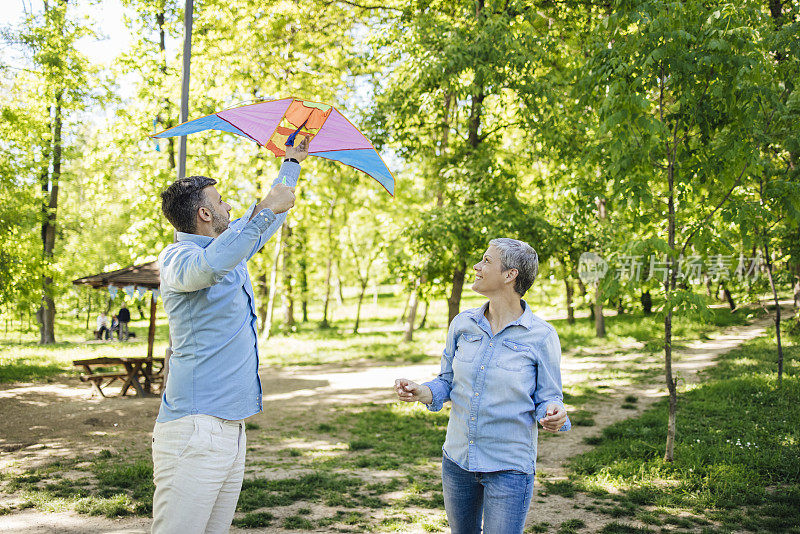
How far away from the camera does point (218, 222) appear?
2707 mm

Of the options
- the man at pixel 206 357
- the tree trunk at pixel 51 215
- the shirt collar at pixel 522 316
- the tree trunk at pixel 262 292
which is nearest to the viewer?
the man at pixel 206 357

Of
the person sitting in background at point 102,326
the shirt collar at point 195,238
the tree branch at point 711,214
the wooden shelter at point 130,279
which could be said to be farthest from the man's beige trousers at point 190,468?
the person sitting in background at point 102,326

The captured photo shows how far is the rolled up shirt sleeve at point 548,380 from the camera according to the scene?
2762mm

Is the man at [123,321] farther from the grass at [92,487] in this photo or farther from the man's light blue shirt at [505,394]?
the man's light blue shirt at [505,394]

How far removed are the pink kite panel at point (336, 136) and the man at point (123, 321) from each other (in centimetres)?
2503

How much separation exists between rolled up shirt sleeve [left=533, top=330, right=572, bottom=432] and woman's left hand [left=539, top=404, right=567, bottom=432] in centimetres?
8

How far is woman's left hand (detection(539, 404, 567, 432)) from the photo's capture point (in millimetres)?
2600

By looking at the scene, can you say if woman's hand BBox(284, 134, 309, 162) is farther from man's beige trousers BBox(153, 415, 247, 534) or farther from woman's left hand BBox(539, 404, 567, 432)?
woman's left hand BBox(539, 404, 567, 432)

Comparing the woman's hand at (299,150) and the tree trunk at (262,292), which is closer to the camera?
the woman's hand at (299,150)

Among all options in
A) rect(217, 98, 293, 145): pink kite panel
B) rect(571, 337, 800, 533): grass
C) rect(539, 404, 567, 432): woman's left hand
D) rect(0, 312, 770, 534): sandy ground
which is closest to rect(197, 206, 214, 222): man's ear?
rect(217, 98, 293, 145): pink kite panel

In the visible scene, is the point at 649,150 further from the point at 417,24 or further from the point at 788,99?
the point at 417,24

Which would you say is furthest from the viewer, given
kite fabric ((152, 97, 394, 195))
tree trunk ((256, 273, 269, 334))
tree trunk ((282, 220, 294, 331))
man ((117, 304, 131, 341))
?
man ((117, 304, 131, 341))

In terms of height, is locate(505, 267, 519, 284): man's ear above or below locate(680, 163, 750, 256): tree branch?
below

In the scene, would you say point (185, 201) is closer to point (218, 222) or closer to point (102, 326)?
point (218, 222)
